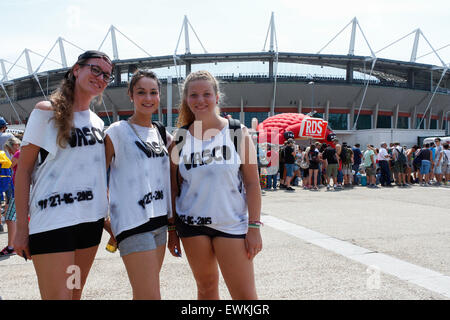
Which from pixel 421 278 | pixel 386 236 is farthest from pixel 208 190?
pixel 386 236

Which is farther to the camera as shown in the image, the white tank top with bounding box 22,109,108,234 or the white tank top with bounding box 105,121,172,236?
the white tank top with bounding box 105,121,172,236

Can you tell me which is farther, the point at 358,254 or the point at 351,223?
the point at 351,223

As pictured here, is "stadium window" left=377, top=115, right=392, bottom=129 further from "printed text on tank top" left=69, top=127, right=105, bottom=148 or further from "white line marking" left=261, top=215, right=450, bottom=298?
"printed text on tank top" left=69, top=127, right=105, bottom=148

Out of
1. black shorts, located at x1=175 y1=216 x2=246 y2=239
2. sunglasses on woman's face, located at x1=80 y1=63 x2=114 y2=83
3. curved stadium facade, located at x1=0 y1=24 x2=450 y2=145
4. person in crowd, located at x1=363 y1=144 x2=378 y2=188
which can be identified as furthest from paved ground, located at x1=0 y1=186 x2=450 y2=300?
curved stadium facade, located at x1=0 y1=24 x2=450 y2=145

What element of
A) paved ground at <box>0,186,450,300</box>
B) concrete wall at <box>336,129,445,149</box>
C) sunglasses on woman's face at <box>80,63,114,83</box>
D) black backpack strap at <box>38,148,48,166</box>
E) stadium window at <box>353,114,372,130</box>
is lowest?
paved ground at <box>0,186,450,300</box>

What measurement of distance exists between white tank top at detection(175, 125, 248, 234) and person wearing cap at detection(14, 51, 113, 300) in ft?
1.65

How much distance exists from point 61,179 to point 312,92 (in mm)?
33436

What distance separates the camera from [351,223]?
20.0 feet

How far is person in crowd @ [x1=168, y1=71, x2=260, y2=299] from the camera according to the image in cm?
199

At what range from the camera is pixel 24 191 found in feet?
5.94

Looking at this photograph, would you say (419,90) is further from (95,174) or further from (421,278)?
(95,174)

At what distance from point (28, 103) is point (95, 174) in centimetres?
4440

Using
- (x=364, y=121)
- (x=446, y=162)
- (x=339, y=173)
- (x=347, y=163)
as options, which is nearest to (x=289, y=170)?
(x=339, y=173)

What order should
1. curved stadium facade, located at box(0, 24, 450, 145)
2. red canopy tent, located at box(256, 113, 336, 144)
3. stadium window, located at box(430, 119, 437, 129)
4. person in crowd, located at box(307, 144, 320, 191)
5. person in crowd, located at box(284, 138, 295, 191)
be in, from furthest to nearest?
stadium window, located at box(430, 119, 437, 129) → curved stadium facade, located at box(0, 24, 450, 145) → red canopy tent, located at box(256, 113, 336, 144) → person in crowd, located at box(307, 144, 320, 191) → person in crowd, located at box(284, 138, 295, 191)
